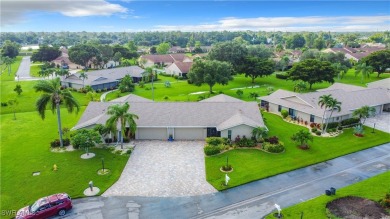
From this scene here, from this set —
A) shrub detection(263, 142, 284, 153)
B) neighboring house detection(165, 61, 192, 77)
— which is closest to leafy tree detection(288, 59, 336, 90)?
neighboring house detection(165, 61, 192, 77)

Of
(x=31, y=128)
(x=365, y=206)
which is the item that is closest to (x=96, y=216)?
(x=365, y=206)

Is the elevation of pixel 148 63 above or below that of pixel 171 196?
above

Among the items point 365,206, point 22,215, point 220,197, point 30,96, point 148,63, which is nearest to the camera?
point 22,215

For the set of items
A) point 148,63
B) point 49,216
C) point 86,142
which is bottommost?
point 49,216

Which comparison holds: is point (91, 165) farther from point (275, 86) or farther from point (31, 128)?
point (275, 86)

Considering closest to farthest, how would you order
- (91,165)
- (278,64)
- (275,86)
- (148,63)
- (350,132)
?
(91,165) < (350,132) < (275,86) < (278,64) < (148,63)

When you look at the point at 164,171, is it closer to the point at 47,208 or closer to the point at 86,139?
the point at 86,139

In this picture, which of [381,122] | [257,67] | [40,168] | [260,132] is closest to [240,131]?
[260,132]
